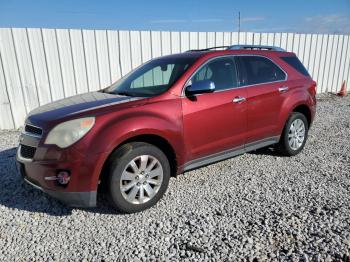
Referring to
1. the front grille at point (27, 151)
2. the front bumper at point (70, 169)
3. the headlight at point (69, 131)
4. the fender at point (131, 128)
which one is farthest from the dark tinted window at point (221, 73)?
the front grille at point (27, 151)

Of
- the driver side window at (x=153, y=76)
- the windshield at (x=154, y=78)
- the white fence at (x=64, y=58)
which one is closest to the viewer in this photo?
the windshield at (x=154, y=78)

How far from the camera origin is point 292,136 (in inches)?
196

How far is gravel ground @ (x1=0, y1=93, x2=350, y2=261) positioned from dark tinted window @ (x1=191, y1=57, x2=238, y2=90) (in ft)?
4.40

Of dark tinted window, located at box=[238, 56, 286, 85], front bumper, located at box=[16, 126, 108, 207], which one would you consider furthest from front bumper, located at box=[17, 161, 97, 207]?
dark tinted window, located at box=[238, 56, 286, 85]

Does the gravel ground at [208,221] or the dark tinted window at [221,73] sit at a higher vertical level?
the dark tinted window at [221,73]

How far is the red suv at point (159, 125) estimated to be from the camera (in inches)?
116

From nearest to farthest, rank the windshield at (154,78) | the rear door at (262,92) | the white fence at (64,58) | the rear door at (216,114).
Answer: the rear door at (216,114) < the windshield at (154,78) < the rear door at (262,92) < the white fence at (64,58)

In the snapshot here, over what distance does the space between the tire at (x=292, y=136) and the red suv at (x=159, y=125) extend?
32 mm

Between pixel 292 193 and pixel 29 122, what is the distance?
3.29 meters

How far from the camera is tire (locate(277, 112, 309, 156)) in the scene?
4.84 metres

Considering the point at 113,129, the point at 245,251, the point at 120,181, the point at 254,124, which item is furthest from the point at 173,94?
the point at 245,251

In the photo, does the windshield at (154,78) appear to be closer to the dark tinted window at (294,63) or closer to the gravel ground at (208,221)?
the gravel ground at (208,221)

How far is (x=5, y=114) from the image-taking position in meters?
6.95

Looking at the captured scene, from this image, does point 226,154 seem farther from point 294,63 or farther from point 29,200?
point 29,200
